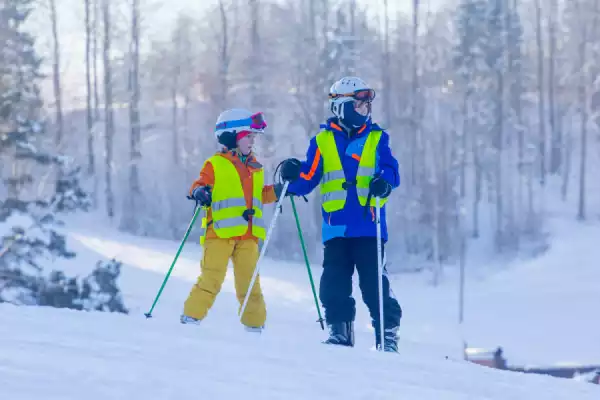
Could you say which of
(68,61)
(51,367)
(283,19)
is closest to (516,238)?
(283,19)

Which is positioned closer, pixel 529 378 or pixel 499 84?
pixel 529 378

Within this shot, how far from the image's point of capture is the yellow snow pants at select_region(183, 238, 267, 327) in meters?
6.02

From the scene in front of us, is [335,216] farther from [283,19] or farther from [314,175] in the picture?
[283,19]

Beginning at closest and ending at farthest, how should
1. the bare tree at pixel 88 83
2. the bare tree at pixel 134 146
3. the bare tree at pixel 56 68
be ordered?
1. the bare tree at pixel 134 146
2. the bare tree at pixel 88 83
3. the bare tree at pixel 56 68

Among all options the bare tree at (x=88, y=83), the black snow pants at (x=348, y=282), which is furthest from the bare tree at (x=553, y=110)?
the black snow pants at (x=348, y=282)

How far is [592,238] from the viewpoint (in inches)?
1340

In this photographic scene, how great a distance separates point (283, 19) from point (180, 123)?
8.84 metres

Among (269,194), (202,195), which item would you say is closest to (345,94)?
(269,194)

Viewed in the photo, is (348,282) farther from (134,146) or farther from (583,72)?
(583,72)

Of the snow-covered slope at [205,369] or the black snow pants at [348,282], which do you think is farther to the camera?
the black snow pants at [348,282]

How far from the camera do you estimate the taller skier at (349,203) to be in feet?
17.9

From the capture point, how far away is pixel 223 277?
20.1 feet

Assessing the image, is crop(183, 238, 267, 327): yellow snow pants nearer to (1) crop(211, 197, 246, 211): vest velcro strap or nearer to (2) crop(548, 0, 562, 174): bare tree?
(1) crop(211, 197, 246, 211): vest velcro strap

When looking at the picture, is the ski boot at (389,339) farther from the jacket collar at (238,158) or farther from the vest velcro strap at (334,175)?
the jacket collar at (238,158)
